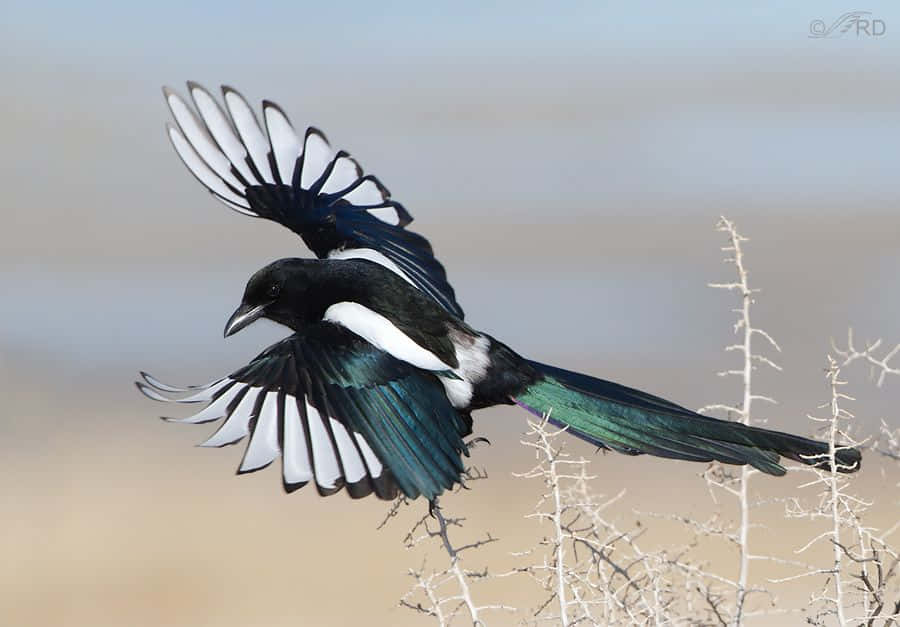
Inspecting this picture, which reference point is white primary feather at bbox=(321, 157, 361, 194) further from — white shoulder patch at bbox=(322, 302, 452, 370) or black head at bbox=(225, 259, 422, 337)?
white shoulder patch at bbox=(322, 302, 452, 370)

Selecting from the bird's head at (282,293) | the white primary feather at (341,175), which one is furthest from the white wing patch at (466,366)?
the white primary feather at (341,175)

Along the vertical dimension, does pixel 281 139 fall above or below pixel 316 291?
above

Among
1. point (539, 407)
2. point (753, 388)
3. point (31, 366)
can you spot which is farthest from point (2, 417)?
point (539, 407)

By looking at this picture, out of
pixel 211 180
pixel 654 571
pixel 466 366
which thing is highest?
pixel 211 180

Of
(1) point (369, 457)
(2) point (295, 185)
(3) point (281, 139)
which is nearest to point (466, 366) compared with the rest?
(1) point (369, 457)

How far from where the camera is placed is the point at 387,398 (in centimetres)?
259

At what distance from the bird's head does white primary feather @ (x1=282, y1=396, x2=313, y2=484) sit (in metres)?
0.39

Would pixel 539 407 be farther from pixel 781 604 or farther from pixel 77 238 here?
pixel 77 238

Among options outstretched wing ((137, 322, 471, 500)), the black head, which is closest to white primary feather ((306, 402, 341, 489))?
outstretched wing ((137, 322, 471, 500))

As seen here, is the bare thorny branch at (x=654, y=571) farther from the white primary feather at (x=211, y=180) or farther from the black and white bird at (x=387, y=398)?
the white primary feather at (x=211, y=180)

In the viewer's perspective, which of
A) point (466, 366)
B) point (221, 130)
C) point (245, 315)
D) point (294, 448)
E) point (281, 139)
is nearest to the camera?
point (294, 448)

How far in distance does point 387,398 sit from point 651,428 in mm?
453

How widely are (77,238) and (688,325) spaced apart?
3477mm

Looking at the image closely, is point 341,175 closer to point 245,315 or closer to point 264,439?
point 245,315
